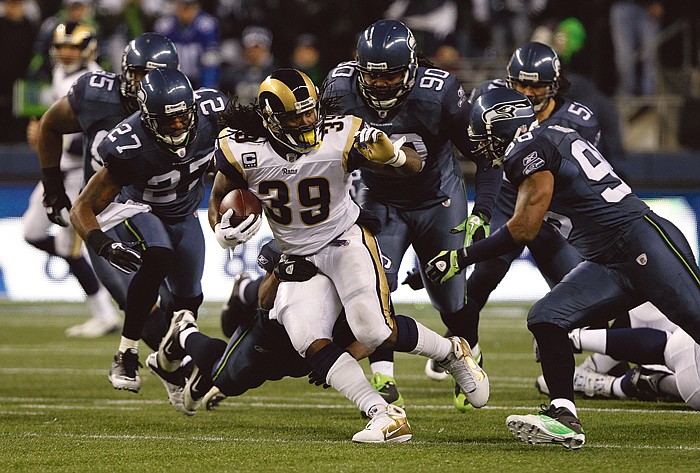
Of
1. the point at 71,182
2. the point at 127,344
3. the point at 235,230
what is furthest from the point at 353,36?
the point at 235,230

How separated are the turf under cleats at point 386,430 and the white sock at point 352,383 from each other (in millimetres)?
68

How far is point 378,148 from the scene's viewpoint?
5.20 meters

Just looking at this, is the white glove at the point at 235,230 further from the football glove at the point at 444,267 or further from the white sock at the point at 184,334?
the white sock at the point at 184,334

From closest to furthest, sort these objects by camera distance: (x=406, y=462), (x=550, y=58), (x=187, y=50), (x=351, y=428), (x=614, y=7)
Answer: (x=406, y=462)
(x=351, y=428)
(x=550, y=58)
(x=187, y=50)
(x=614, y=7)

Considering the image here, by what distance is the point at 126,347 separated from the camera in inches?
249

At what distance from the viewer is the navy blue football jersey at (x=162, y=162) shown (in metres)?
6.13

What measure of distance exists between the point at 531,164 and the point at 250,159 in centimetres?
117

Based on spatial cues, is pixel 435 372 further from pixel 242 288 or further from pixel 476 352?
pixel 242 288

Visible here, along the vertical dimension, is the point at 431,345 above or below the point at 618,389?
above

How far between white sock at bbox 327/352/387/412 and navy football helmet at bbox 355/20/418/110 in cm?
146

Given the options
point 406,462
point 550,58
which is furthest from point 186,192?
point 406,462

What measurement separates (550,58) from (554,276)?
1.17 m

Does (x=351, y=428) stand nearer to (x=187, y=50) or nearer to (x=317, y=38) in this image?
(x=187, y=50)

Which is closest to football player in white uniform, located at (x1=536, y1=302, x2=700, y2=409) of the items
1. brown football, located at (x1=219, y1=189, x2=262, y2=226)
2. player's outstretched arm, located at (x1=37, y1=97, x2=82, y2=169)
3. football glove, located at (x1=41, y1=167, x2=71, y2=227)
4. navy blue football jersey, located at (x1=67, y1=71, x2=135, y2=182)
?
brown football, located at (x1=219, y1=189, x2=262, y2=226)
